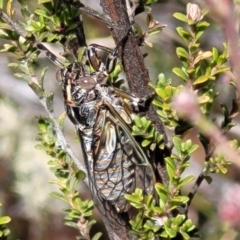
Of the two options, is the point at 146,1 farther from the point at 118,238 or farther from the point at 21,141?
the point at 21,141

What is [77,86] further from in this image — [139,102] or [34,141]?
[34,141]

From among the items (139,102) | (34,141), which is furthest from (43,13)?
(34,141)

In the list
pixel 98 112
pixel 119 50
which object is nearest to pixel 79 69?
pixel 98 112

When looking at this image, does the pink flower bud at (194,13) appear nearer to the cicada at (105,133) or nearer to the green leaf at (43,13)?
the cicada at (105,133)

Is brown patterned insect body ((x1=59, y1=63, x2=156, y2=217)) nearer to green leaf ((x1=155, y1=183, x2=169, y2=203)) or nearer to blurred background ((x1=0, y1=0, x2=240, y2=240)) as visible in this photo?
green leaf ((x1=155, y1=183, x2=169, y2=203))

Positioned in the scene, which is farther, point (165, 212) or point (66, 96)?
point (66, 96)

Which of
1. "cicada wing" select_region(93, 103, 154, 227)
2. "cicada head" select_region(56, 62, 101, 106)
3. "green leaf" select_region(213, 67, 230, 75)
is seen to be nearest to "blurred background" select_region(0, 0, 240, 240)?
"cicada head" select_region(56, 62, 101, 106)

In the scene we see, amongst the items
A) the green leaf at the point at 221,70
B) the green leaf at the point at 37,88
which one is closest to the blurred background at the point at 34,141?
the green leaf at the point at 37,88
